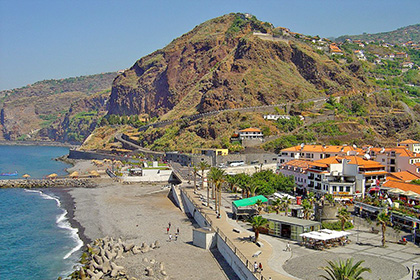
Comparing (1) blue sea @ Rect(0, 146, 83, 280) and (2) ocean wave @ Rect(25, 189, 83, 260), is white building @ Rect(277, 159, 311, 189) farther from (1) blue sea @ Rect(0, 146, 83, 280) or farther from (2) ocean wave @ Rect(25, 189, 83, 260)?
(1) blue sea @ Rect(0, 146, 83, 280)

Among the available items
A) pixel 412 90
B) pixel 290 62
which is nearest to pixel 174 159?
pixel 290 62

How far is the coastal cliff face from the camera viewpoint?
406 ft

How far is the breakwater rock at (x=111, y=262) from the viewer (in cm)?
3331

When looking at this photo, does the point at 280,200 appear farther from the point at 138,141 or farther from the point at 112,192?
the point at 138,141

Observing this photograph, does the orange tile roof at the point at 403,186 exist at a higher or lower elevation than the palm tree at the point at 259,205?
higher

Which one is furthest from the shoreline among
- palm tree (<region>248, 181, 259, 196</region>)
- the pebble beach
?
palm tree (<region>248, 181, 259, 196</region>)

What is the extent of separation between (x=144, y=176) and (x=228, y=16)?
116766 millimetres

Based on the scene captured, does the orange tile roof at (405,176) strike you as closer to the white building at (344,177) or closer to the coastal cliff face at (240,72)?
the white building at (344,177)

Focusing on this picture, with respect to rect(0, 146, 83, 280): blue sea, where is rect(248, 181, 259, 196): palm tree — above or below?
above

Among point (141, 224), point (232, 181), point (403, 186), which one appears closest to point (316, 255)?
point (403, 186)

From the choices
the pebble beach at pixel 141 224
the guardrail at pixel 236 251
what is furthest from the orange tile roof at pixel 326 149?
the guardrail at pixel 236 251

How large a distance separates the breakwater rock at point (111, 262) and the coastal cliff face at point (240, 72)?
265 ft

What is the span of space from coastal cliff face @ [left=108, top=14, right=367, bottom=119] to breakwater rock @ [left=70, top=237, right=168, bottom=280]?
8087 centimetres

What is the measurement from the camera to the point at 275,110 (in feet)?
381
